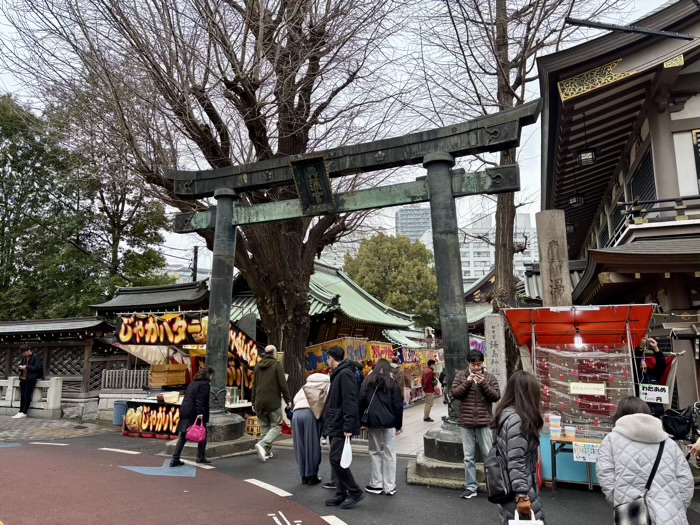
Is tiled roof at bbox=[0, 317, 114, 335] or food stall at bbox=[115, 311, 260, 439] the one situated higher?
tiled roof at bbox=[0, 317, 114, 335]

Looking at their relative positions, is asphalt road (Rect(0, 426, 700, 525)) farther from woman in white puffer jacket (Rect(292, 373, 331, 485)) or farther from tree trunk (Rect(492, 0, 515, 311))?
tree trunk (Rect(492, 0, 515, 311))

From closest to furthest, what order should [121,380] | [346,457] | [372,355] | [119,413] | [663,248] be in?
[346,457] → [663,248] → [119,413] → [121,380] → [372,355]

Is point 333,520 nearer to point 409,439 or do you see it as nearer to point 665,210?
point 409,439

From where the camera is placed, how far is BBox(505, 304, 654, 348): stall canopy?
22.6ft

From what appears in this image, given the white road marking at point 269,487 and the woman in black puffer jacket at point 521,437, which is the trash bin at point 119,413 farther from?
the woman in black puffer jacket at point 521,437

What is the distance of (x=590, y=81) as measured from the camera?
398 inches

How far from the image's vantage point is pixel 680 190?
992 centimetres

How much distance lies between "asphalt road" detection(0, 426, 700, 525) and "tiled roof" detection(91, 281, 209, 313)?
34.5 ft

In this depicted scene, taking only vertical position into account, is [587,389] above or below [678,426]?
above

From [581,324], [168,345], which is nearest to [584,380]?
[581,324]

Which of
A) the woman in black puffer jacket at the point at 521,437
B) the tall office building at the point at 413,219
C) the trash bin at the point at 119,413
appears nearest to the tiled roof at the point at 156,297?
the trash bin at the point at 119,413

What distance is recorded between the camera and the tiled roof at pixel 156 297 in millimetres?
18109

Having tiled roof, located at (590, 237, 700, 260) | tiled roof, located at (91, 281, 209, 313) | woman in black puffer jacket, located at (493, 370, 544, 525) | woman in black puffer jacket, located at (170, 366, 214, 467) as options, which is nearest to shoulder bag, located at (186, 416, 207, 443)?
woman in black puffer jacket, located at (170, 366, 214, 467)

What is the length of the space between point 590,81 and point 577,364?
6.16m
